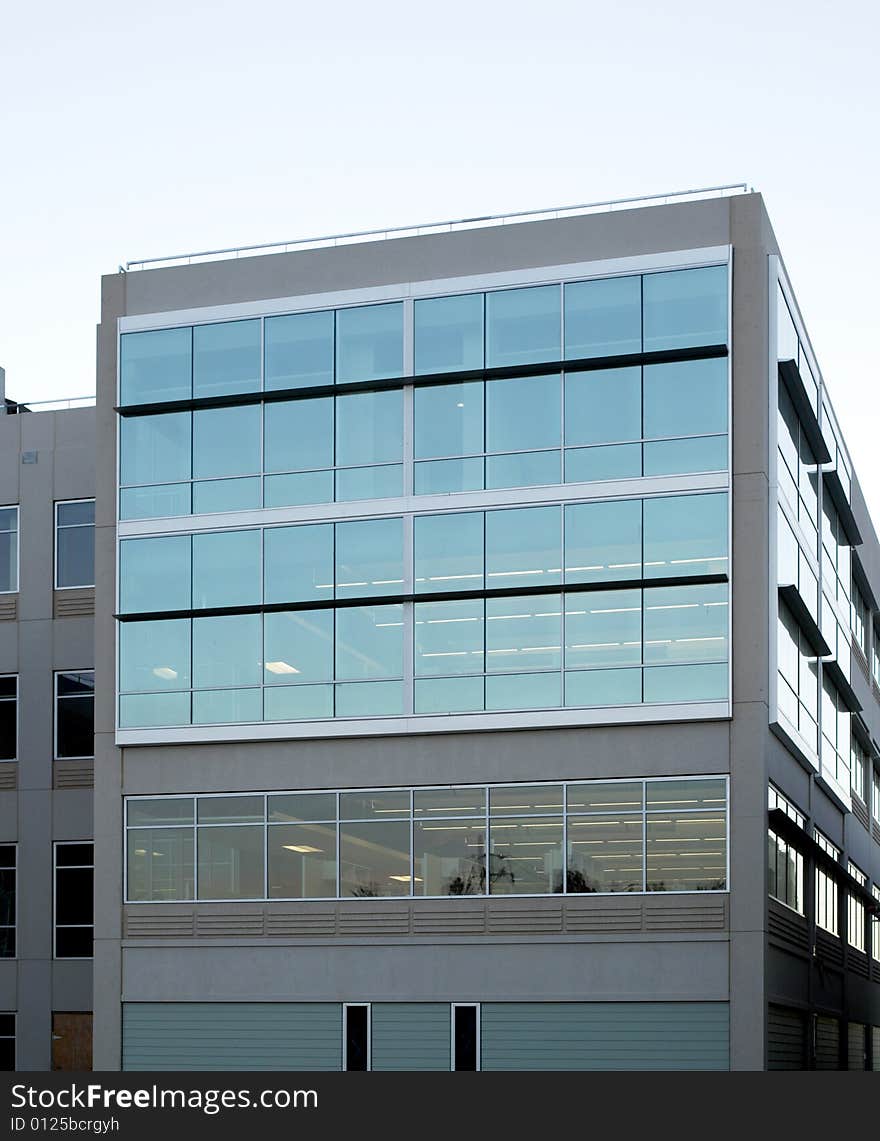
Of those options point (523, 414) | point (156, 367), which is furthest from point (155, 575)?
point (523, 414)

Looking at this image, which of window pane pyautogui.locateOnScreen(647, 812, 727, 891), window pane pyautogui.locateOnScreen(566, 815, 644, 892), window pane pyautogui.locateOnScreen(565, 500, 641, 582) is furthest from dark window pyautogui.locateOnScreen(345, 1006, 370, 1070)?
window pane pyautogui.locateOnScreen(565, 500, 641, 582)

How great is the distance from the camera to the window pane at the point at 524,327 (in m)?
35.5

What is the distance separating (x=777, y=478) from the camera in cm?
3541

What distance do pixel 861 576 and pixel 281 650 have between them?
67.4 ft

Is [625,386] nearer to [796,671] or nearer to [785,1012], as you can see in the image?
[796,671]

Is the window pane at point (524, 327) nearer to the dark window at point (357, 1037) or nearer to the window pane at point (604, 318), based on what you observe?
the window pane at point (604, 318)

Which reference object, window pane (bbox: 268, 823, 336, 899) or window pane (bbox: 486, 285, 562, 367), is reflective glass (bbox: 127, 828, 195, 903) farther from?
window pane (bbox: 486, 285, 562, 367)

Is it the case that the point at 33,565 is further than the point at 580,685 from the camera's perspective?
Yes

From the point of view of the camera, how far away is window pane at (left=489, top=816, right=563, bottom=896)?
34.3 meters

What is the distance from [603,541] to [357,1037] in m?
9.63

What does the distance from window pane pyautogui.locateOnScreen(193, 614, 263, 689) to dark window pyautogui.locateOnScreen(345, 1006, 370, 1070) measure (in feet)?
20.0
